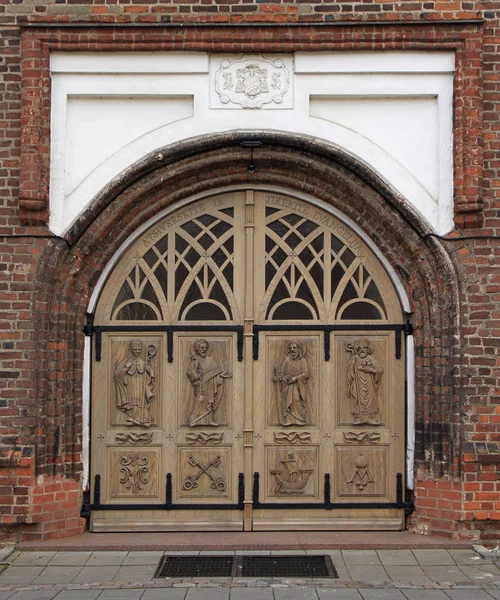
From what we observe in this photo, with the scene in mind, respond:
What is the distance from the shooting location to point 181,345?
7.57 m

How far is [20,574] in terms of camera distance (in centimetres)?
643

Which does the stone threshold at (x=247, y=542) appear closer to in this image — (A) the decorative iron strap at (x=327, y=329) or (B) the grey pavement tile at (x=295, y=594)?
(B) the grey pavement tile at (x=295, y=594)

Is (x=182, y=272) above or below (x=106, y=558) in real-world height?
above

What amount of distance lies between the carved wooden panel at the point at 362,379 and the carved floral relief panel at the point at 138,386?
5.46 feet

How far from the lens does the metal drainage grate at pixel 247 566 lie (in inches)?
254

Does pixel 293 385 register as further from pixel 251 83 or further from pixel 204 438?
pixel 251 83

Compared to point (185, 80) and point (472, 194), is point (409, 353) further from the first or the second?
point (185, 80)

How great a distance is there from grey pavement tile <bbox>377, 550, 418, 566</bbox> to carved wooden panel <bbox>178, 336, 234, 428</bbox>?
1.79 m

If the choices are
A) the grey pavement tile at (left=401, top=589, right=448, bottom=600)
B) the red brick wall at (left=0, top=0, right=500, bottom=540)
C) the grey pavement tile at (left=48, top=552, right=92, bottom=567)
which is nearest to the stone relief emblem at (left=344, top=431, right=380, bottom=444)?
the red brick wall at (left=0, top=0, right=500, bottom=540)

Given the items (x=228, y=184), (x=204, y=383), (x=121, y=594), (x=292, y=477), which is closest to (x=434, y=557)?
(x=292, y=477)

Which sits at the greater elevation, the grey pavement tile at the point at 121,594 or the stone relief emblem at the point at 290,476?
the stone relief emblem at the point at 290,476

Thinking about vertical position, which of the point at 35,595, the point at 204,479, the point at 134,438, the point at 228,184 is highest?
the point at 228,184

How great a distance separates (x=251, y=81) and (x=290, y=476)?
11.8ft

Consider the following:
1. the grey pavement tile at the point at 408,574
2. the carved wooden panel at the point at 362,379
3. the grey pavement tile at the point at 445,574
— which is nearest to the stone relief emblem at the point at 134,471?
the carved wooden panel at the point at 362,379
